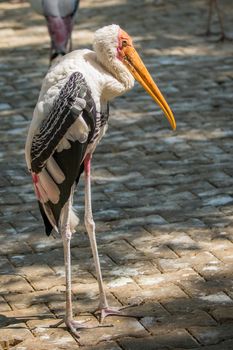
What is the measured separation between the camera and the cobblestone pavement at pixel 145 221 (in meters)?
5.75

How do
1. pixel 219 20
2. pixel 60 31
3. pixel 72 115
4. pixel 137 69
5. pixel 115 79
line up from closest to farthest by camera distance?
1. pixel 72 115
2. pixel 115 79
3. pixel 137 69
4. pixel 60 31
5. pixel 219 20

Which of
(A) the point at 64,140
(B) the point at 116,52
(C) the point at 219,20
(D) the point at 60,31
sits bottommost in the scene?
(C) the point at 219,20

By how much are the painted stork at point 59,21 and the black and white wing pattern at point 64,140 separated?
6.39 metres

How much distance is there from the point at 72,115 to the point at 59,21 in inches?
270

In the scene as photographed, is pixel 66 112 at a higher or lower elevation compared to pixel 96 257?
higher

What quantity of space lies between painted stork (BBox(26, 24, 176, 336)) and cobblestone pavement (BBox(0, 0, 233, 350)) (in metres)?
0.33

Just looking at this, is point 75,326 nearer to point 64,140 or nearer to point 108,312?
point 108,312

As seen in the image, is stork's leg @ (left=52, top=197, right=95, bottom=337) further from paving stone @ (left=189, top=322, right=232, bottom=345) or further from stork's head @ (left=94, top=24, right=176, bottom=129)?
stork's head @ (left=94, top=24, right=176, bottom=129)

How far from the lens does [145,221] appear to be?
739 centimetres

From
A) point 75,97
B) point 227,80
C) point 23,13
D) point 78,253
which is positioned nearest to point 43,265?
point 78,253

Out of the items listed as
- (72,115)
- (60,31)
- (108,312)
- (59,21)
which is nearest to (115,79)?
(72,115)

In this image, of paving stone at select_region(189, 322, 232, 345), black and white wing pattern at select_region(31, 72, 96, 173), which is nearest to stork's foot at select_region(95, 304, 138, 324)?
paving stone at select_region(189, 322, 232, 345)

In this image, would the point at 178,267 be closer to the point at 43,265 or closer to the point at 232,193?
the point at 43,265

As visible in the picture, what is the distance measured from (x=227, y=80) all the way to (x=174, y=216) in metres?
3.90
